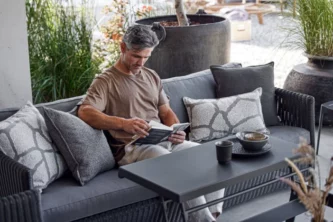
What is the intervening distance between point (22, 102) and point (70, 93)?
81cm

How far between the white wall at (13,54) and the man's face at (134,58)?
0.84 meters

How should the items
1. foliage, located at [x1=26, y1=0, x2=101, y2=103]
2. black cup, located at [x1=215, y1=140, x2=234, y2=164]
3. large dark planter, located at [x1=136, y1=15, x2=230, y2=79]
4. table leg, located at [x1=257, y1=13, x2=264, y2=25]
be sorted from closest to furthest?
black cup, located at [x1=215, y1=140, x2=234, y2=164] → foliage, located at [x1=26, y1=0, x2=101, y2=103] → large dark planter, located at [x1=136, y1=15, x2=230, y2=79] → table leg, located at [x1=257, y1=13, x2=264, y2=25]

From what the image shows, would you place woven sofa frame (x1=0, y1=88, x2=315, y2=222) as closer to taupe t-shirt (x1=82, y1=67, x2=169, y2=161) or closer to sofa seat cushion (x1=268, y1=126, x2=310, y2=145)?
sofa seat cushion (x1=268, y1=126, x2=310, y2=145)

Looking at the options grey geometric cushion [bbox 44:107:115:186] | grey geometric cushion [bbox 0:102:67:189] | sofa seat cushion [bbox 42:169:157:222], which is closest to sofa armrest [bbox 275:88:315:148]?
sofa seat cushion [bbox 42:169:157:222]

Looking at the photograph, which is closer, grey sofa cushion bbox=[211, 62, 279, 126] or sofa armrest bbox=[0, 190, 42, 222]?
sofa armrest bbox=[0, 190, 42, 222]

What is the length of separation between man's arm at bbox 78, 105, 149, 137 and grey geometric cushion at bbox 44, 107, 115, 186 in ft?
0.24

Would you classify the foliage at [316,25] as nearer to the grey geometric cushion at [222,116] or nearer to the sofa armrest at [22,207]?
the grey geometric cushion at [222,116]

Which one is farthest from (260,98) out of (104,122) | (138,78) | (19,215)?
(19,215)

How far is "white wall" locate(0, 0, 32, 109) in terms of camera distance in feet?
12.5

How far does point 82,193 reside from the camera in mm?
2922

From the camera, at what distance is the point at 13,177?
274cm

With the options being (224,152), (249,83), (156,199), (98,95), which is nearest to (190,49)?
(249,83)

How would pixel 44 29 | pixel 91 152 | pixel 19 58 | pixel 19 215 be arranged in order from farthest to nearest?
pixel 44 29 → pixel 19 58 → pixel 91 152 → pixel 19 215

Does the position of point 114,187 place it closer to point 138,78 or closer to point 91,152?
point 91,152
